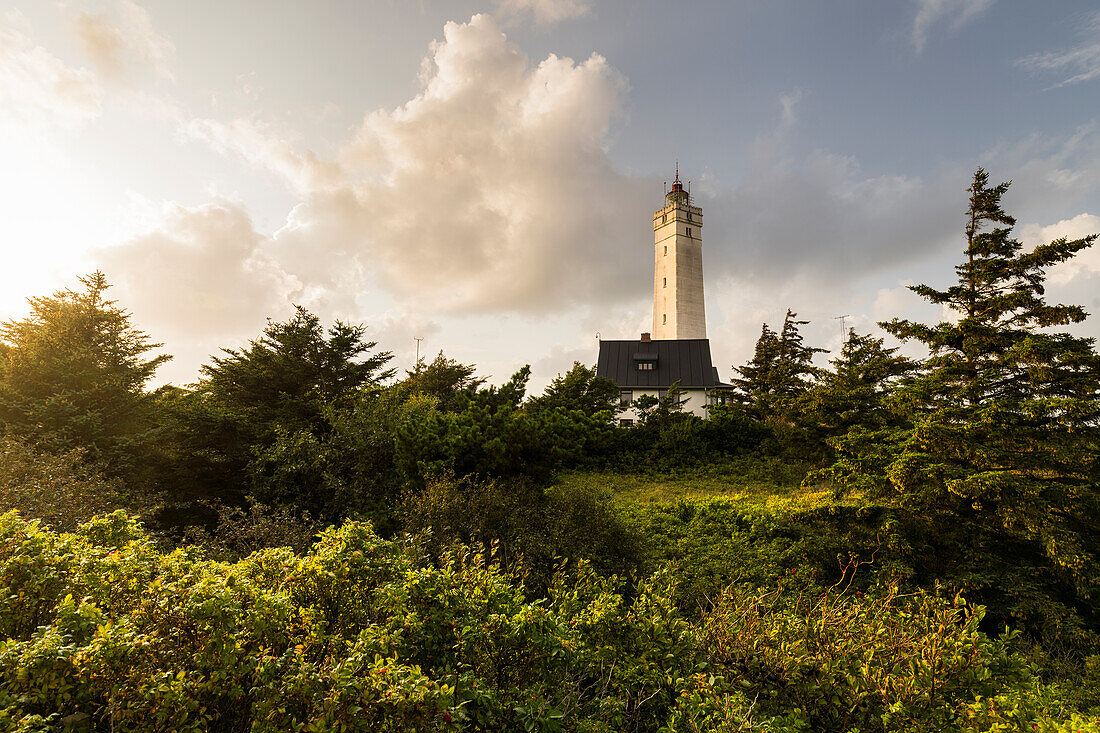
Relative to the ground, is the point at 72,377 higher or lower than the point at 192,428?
higher

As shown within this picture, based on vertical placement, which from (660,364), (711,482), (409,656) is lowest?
(409,656)

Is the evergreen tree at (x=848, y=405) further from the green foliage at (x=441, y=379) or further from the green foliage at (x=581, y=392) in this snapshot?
the green foliage at (x=441, y=379)

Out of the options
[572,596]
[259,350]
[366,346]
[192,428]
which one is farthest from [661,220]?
[572,596]

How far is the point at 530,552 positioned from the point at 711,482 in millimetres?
11996

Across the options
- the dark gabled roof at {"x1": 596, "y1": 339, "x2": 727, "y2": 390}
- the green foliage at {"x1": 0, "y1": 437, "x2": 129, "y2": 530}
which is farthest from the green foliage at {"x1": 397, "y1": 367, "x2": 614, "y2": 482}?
the dark gabled roof at {"x1": 596, "y1": 339, "x2": 727, "y2": 390}

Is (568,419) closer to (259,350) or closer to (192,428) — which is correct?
(192,428)

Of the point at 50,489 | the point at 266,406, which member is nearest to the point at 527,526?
the point at 50,489

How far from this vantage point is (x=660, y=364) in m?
37.2

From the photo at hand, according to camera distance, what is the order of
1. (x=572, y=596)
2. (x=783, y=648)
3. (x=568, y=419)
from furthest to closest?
(x=568, y=419) → (x=572, y=596) → (x=783, y=648)

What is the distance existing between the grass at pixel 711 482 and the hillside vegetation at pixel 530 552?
22 cm

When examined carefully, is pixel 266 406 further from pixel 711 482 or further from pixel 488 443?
pixel 711 482

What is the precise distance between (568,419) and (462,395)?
2874 millimetres

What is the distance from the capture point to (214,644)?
2758 mm

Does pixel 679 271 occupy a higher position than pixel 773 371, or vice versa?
pixel 679 271
